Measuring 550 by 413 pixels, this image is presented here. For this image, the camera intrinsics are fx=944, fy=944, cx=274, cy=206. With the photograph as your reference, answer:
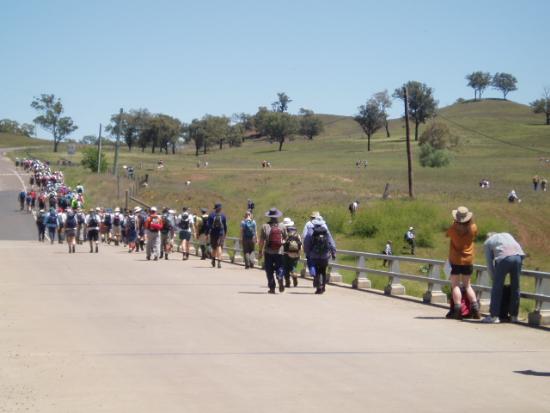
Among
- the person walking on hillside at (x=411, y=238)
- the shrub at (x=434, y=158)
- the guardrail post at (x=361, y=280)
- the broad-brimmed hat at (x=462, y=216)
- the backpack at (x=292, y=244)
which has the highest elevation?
the shrub at (x=434, y=158)

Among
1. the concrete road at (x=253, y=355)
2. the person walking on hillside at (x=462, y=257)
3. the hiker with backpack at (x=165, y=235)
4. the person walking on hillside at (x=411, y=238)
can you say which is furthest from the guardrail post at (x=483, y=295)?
the person walking on hillside at (x=411, y=238)

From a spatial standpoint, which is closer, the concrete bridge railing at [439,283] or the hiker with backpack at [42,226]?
the concrete bridge railing at [439,283]

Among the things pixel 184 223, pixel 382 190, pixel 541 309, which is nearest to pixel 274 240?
pixel 541 309

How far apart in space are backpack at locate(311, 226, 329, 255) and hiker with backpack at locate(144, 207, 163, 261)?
10.9m

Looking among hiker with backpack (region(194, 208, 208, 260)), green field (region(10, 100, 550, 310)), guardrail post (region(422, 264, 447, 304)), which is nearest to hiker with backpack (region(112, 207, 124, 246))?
green field (region(10, 100, 550, 310))

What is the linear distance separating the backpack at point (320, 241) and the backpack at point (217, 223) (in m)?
7.07

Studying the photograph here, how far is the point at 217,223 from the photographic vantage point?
2616 cm

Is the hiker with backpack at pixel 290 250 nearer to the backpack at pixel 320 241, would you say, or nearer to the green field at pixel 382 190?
the backpack at pixel 320 241

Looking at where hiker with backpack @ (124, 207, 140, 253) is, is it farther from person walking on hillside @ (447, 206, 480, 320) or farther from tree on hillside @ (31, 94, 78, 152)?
tree on hillside @ (31, 94, 78, 152)

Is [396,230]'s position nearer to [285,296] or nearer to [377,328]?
[285,296]

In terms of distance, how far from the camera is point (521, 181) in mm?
86375

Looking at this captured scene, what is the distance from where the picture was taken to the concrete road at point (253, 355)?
8555 millimetres

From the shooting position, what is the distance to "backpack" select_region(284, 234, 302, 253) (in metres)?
20.4

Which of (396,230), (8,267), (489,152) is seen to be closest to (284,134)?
(489,152)
